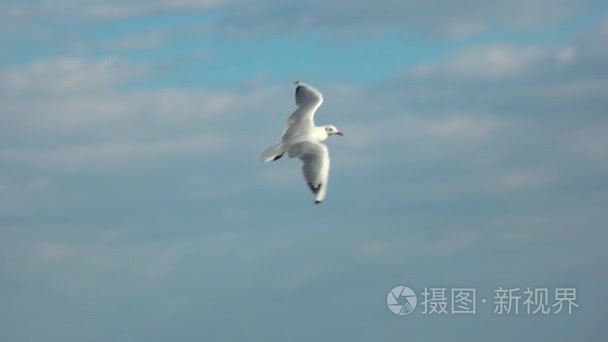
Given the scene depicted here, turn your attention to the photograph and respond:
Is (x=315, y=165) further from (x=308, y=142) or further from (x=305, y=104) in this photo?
(x=305, y=104)

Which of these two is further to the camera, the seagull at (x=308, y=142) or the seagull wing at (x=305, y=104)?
the seagull wing at (x=305, y=104)

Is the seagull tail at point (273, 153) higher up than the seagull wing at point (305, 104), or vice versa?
the seagull wing at point (305, 104)

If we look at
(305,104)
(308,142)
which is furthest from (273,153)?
(305,104)

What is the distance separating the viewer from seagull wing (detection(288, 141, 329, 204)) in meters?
52.0

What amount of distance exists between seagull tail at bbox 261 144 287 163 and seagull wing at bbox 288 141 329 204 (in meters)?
0.36

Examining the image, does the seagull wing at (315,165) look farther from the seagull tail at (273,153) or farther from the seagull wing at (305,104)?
the seagull wing at (305,104)

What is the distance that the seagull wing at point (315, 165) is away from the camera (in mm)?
52016

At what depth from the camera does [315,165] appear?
52688mm

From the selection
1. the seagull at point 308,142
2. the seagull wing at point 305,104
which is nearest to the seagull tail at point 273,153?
the seagull at point 308,142

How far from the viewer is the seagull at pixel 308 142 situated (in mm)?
52250

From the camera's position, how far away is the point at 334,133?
5909 cm

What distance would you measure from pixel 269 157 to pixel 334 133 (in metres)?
5.88

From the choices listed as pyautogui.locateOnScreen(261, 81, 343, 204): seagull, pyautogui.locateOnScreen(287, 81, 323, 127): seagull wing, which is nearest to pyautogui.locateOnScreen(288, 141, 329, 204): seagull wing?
pyautogui.locateOnScreen(261, 81, 343, 204): seagull

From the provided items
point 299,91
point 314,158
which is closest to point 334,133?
point 299,91
